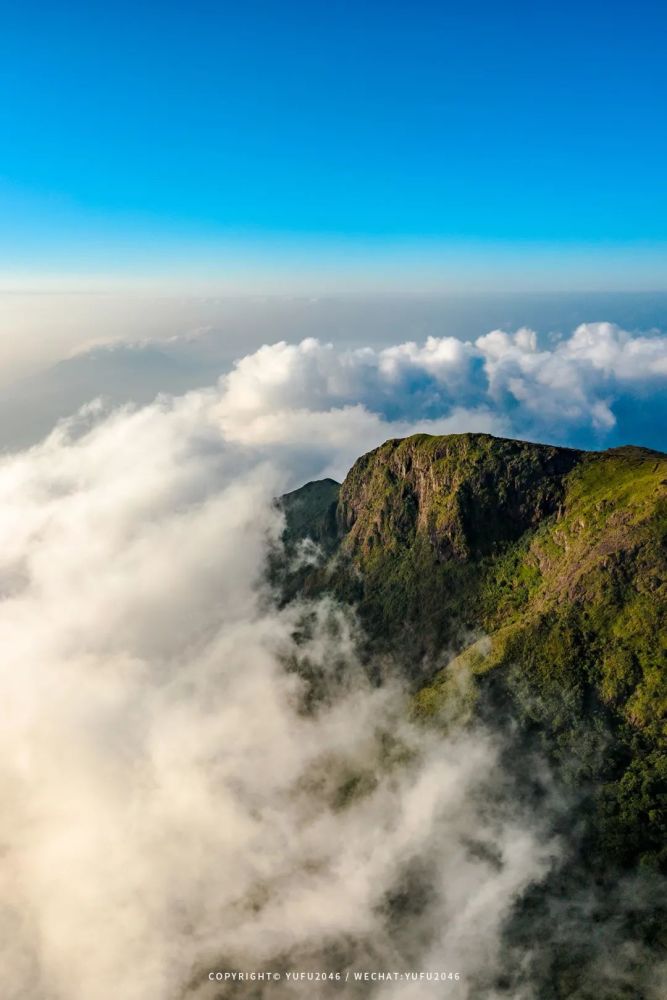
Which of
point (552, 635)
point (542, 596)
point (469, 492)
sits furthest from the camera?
point (469, 492)

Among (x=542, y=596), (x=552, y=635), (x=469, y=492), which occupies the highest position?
(x=469, y=492)

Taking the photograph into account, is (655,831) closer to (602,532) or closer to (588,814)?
(588,814)

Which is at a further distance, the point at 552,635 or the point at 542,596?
the point at 542,596

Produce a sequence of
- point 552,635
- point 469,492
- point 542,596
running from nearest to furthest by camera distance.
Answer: point 552,635 < point 542,596 < point 469,492

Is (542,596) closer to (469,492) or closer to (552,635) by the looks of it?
(552,635)

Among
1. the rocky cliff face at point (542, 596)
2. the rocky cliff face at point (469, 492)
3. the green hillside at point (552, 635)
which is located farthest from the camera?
the rocky cliff face at point (469, 492)

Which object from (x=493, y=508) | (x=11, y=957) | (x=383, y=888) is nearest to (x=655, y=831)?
(x=383, y=888)

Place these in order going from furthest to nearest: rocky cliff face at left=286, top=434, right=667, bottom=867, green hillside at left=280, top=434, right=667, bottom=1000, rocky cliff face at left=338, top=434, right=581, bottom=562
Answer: rocky cliff face at left=338, top=434, right=581, bottom=562 < rocky cliff face at left=286, top=434, right=667, bottom=867 < green hillside at left=280, top=434, right=667, bottom=1000

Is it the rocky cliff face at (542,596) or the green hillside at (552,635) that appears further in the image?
the rocky cliff face at (542,596)

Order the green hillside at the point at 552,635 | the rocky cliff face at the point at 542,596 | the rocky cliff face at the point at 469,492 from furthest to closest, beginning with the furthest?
the rocky cliff face at the point at 469,492, the rocky cliff face at the point at 542,596, the green hillside at the point at 552,635

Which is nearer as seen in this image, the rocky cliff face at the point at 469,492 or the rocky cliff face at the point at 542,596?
the rocky cliff face at the point at 542,596

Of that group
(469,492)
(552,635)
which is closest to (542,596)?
(552,635)

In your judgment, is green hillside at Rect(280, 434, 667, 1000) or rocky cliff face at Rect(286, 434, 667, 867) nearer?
Answer: green hillside at Rect(280, 434, 667, 1000)
